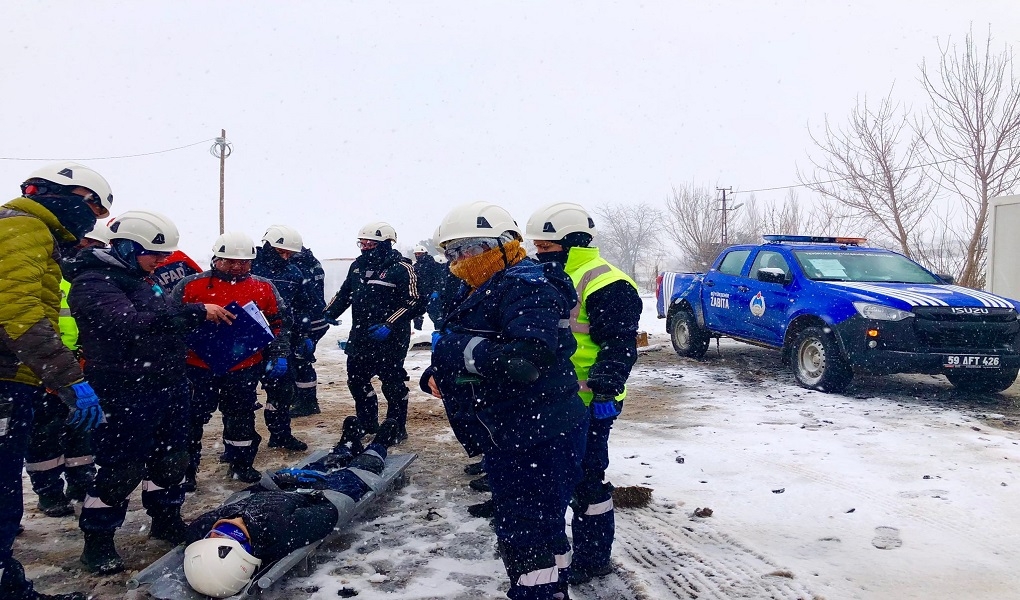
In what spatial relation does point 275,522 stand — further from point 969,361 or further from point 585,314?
point 969,361

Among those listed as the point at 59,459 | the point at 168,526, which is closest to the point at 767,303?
the point at 168,526

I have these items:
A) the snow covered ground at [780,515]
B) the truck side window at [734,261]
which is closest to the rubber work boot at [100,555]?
the snow covered ground at [780,515]

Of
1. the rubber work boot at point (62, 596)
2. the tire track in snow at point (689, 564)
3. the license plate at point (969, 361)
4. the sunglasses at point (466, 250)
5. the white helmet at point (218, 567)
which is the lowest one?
the tire track in snow at point (689, 564)

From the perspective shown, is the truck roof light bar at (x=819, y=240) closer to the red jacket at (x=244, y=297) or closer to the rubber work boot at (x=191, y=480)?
the red jacket at (x=244, y=297)

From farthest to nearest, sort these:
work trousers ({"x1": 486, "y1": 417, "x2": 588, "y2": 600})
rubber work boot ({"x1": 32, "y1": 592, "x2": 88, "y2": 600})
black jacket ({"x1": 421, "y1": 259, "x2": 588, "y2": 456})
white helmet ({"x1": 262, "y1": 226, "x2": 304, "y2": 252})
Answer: white helmet ({"x1": 262, "y1": 226, "x2": 304, "y2": 252})
rubber work boot ({"x1": 32, "y1": 592, "x2": 88, "y2": 600})
work trousers ({"x1": 486, "y1": 417, "x2": 588, "y2": 600})
black jacket ({"x1": 421, "y1": 259, "x2": 588, "y2": 456})

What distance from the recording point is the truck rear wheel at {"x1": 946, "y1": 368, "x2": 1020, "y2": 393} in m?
7.19

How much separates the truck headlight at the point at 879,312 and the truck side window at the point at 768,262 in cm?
127

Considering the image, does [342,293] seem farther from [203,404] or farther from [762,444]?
[762,444]

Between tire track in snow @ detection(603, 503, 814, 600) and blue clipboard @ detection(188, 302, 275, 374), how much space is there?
8.81 feet

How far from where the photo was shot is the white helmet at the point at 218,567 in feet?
9.49

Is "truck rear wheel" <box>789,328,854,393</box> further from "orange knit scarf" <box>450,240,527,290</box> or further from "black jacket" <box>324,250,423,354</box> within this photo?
"orange knit scarf" <box>450,240,527,290</box>

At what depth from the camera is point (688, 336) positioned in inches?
425

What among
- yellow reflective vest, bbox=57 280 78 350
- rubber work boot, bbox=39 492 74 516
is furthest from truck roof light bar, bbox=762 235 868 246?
rubber work boot, bbox=39 492 74 516

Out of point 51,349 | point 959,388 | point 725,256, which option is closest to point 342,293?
point 51,349
